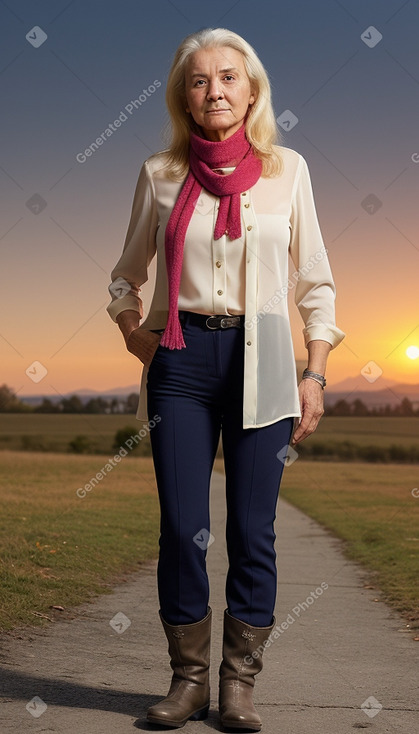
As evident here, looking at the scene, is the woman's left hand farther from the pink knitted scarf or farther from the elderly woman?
the pink knitted scarf

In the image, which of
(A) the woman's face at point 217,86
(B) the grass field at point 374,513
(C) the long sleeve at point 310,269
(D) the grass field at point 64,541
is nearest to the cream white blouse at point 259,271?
(C) the long sleeve at point 310,269

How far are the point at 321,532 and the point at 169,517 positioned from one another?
32.4 feet

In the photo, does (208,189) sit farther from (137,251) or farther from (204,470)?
(204,470)

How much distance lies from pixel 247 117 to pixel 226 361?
84 cm

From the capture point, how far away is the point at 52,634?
4777 mm

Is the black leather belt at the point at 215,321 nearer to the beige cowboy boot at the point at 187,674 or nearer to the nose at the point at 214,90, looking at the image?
the nose at the point at 214,90

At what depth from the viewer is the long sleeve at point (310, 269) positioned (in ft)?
10.3

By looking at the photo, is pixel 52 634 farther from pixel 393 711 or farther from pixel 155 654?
pixel 393 711

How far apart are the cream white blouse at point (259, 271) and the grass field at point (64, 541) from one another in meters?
2.48

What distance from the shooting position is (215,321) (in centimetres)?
299

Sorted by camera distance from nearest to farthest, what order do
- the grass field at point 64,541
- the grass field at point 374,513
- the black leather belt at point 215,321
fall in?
1. the black leather belt at point 215,321
2. the grass field at point 64,541
3. the grass field at point 374,513

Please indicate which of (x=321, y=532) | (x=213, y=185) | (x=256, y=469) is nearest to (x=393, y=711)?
(x=256, y=469)

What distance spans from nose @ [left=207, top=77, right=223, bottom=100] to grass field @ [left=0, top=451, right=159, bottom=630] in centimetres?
300

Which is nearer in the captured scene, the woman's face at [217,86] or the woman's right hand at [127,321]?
the woman's face at [217,86]
